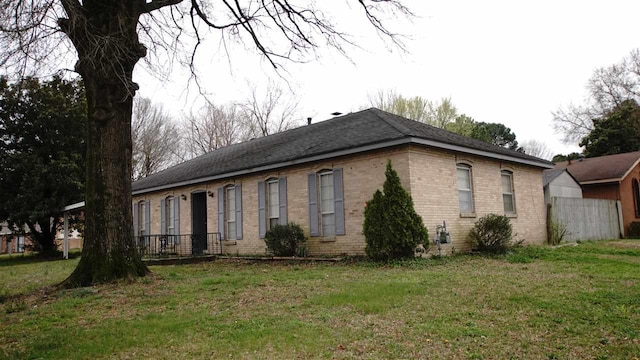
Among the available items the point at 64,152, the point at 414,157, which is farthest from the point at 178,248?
the point at 414,157

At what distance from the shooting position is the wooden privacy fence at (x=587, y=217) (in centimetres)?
1798

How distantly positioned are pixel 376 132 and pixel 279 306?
751cm

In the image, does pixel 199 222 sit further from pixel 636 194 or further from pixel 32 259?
pixel 636 194

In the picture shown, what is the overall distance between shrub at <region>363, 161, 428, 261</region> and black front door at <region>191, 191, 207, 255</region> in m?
A: 9.38

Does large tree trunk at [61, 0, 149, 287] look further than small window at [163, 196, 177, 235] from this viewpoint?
No

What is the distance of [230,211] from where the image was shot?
17.9 metres

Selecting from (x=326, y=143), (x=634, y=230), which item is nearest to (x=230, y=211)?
(x=326, y=143)

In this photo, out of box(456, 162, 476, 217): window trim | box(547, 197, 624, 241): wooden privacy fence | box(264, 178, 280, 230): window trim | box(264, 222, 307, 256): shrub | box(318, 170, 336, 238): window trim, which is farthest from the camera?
box(547, 197, 624, 241): wooden privacy fence

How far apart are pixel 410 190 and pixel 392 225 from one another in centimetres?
118

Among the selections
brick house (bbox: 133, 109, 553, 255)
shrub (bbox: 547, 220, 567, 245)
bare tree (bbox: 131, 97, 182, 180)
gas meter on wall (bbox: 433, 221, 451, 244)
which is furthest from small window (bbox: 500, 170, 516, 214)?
bare tree (bbox: 131, 97, 182, 180)

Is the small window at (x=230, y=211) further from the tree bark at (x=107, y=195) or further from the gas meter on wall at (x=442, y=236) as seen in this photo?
the gas meter on wall at (x=442, y=236)

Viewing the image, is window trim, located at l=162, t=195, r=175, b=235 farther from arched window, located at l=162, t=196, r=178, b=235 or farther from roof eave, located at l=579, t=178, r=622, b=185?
roof eave, located at l=579, t=178, r=622, b=185

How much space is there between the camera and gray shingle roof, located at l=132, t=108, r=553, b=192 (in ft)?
42.9

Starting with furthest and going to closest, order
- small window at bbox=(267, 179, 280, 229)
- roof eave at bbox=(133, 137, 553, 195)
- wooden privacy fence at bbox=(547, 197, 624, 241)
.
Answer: wooden privacy fence at bbox=(547, 197, 624, 241), small window at bbox=(267, 179, 280, 229), roof eave at bbox=(133, 137, 553, 195)
